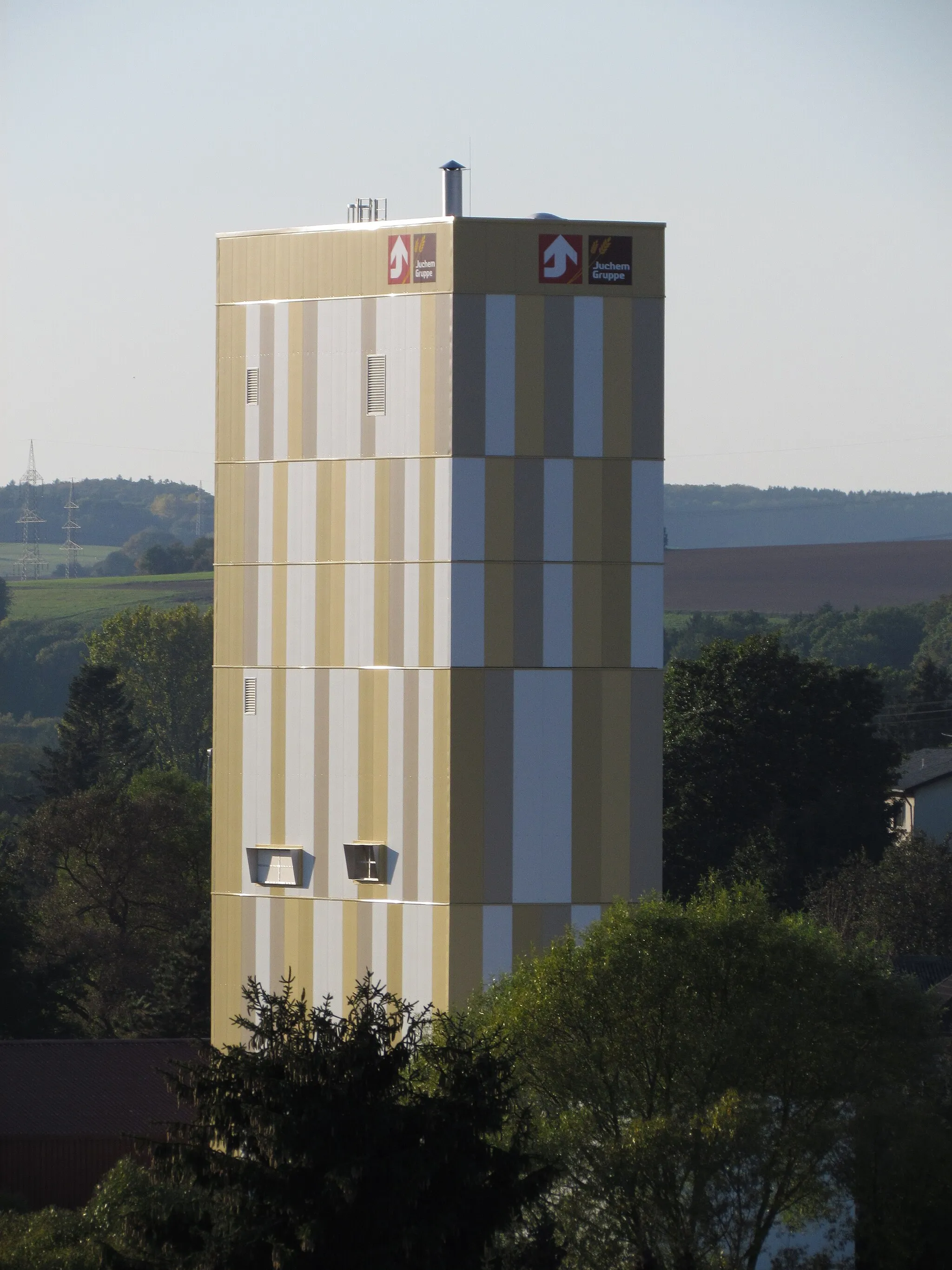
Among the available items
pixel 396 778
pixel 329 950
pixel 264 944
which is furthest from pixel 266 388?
pixel 329 950

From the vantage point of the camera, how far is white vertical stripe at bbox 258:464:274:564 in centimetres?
3591

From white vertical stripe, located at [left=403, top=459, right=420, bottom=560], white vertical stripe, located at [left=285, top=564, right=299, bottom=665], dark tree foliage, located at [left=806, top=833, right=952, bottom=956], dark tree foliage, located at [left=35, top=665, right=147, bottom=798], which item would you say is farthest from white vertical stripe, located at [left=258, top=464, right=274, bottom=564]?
dark tree foliage, located at [left=35, top=665, right=147, bottom=798]

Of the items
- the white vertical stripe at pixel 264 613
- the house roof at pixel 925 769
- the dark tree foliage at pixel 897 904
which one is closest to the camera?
the white vertical stripe at pixel 264 613

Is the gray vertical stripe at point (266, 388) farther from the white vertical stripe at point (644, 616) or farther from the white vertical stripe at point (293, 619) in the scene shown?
the white vertical stripe at point (644, 616)

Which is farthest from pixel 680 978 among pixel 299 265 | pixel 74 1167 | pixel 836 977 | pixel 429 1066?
pixel 74 1167

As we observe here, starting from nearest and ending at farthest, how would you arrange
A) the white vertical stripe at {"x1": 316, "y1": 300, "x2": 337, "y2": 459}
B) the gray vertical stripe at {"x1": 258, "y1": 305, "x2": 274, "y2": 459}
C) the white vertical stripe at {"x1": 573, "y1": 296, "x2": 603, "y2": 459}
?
the white vertical stripe at {"x1": 573, "y1": 296, "x2": 603, "y2": 459} < the white vertical stripe at {"x1": 316, "y1": 300, "x2": 337, "y2": 459} < the gray vertical stripe at {"x1": 258, "y1": 305, "x2": 274, "y2": 459}

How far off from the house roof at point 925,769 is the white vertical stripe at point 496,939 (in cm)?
5683

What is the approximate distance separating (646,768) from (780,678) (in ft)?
133

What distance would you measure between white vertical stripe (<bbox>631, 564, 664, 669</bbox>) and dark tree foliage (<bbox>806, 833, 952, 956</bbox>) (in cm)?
2894

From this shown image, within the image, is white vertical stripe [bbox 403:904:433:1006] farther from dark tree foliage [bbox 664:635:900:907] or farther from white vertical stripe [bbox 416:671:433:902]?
dark tree foliage [bbox 664:635:900:907]

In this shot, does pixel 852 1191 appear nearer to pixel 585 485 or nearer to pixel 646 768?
pixel 646 768

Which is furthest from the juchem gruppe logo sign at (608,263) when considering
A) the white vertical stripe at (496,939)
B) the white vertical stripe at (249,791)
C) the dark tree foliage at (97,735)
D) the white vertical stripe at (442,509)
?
the dark tree foliage at (97,735)

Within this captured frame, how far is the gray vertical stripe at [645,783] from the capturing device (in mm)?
35031

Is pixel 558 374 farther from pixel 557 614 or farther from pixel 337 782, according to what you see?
pixel 337 782
